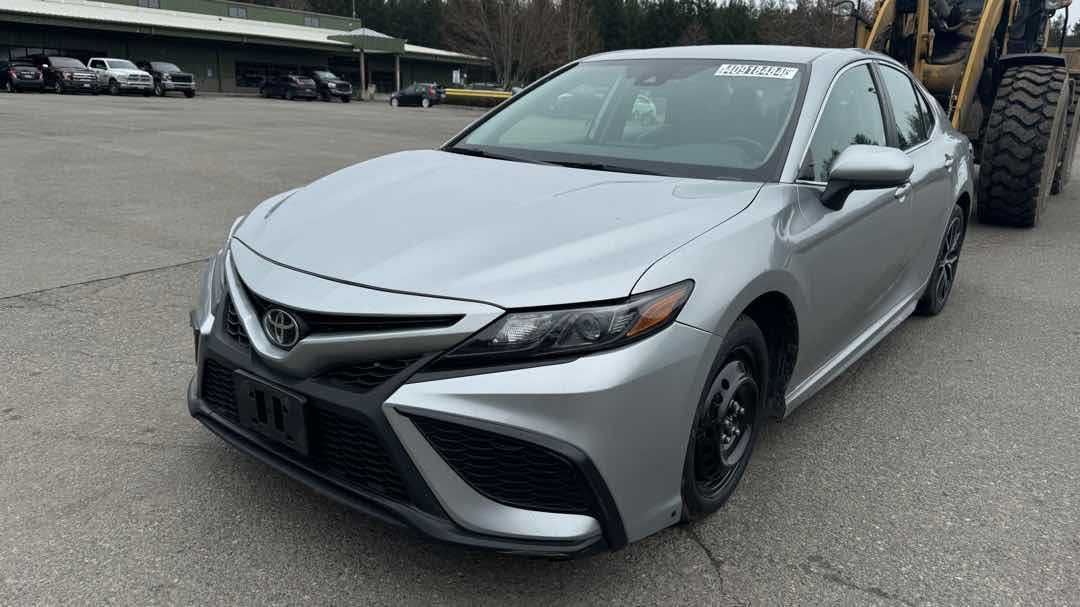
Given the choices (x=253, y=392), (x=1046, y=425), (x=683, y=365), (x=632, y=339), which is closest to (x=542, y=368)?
(x=632, y=339)

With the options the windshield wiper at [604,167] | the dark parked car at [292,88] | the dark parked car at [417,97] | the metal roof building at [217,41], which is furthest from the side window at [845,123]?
the metal roof building at [217,41]

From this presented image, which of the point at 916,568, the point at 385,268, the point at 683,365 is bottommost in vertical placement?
the point at 916,568

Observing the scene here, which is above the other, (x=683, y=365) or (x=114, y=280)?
(x=683, y=365)

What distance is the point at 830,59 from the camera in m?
3.39

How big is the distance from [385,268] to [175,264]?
402cm

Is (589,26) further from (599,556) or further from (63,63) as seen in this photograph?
(599,556)

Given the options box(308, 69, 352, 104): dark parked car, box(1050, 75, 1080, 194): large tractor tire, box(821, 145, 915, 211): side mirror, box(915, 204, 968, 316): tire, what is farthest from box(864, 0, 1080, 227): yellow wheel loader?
box(308, 69, 352, 104): dark parked car

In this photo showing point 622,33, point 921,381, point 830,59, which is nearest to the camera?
point 830,59

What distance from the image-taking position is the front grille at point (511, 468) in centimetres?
194

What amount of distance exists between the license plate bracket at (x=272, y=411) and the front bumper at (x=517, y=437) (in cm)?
2

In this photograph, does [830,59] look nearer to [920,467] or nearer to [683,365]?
[920,467]

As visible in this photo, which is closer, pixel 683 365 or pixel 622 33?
pixel 683 365

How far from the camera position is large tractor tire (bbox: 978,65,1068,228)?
7.02 meters

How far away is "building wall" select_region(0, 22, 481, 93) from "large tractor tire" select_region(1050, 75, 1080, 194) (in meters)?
43.1
